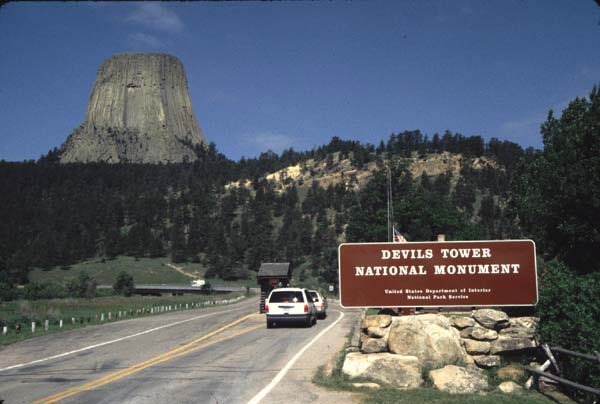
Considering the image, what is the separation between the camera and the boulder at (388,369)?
1168cm

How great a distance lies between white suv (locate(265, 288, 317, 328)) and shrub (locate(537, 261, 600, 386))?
14.3 meters

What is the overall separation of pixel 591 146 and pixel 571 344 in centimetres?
2094

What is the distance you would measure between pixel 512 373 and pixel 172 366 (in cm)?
785

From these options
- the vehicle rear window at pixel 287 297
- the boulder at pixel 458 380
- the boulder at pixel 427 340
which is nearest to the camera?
the boulder at pixel 458 380

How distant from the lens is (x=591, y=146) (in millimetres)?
29000

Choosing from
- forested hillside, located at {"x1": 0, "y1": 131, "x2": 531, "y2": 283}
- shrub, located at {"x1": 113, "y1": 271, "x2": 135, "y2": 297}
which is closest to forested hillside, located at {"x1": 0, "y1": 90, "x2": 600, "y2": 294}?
forested hillside, located at {"x1": 0, "y1": 131, "x2": 531, "y2": 283}

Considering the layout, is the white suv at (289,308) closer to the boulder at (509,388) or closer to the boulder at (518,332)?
the boulder at (518,332)

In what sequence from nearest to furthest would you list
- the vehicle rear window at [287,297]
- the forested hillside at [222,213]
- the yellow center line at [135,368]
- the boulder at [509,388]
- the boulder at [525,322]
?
the yellow center line at [135,368] → the boulder at [509,388] → the boulder at [525,322] → the vehicle rear window at [287,297] → the forested hillside at [222,213]

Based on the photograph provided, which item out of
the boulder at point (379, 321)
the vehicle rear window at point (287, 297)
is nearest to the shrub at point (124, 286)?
the vehicle rear window at point (287, 297)

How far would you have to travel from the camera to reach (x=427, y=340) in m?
12.5

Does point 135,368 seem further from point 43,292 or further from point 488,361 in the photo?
point 43,292

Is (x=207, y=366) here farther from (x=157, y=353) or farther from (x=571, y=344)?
(x=571, y=344)

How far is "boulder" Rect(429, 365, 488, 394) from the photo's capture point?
36.6 ft

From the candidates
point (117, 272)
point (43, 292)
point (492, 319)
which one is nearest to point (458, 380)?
point (492, 319)
